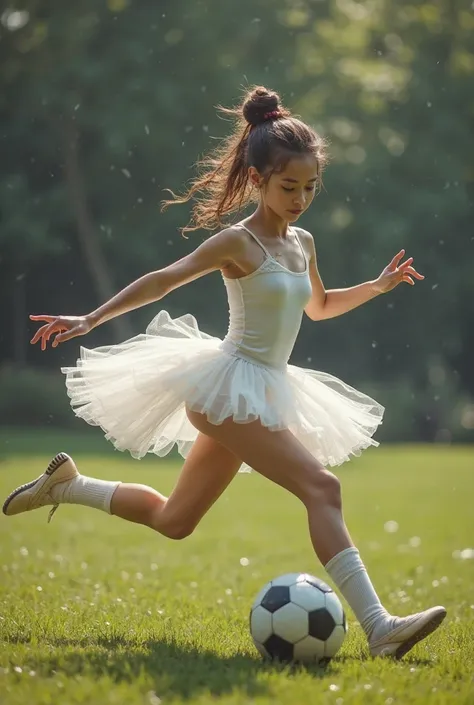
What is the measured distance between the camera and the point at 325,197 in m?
28.7

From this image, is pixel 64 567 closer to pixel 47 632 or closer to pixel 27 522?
pixel 47 632

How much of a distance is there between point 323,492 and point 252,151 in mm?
1402

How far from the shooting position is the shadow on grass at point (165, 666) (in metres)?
3.52

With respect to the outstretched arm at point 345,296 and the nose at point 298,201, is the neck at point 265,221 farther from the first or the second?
the outstretched arm at point 345,296

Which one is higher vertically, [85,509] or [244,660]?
[244,660]

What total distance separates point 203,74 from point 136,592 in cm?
2303

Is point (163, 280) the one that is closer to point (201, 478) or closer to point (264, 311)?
point (264, 311)

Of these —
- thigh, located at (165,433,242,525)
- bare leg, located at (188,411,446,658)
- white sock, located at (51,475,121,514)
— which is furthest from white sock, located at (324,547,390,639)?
white sock, located at (51,475,121,514)

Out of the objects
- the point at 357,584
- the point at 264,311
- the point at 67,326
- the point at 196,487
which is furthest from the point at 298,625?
the point at 67,326

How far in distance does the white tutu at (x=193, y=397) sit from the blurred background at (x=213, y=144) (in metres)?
20.2

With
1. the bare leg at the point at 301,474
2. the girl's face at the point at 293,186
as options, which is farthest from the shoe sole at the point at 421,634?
the girl's face at the point at 293,186

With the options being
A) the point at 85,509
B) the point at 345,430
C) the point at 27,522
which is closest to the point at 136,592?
the point at 345,430

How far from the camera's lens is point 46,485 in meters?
4.93

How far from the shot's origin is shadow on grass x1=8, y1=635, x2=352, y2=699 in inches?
138
